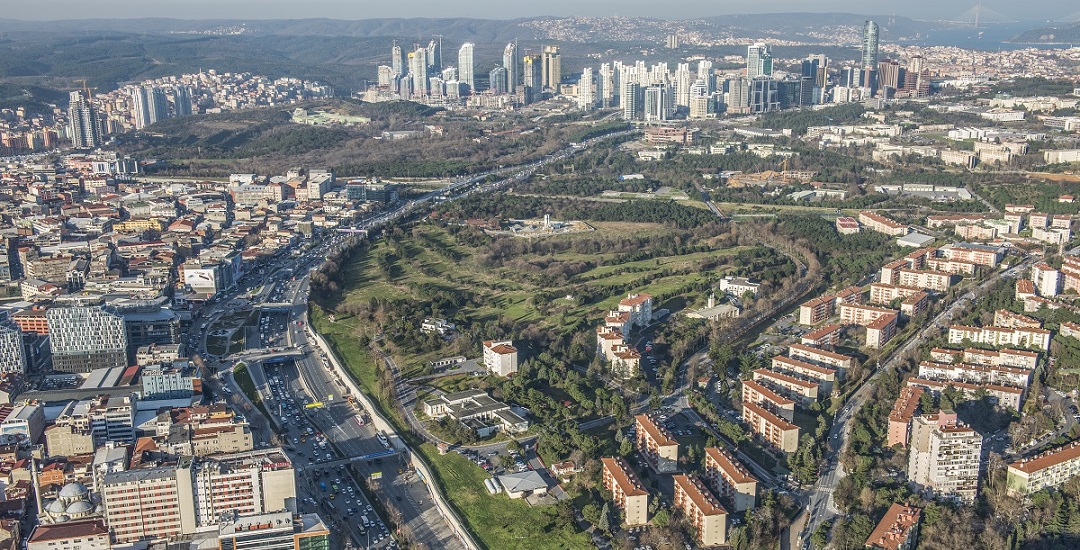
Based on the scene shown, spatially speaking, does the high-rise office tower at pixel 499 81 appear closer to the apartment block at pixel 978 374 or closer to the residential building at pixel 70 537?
the apartment block at pixel 978 374

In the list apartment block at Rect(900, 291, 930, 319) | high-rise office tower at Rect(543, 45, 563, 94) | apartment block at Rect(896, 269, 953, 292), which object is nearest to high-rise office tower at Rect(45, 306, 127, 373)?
apartment block at Rect(900, 291, 930, 319)

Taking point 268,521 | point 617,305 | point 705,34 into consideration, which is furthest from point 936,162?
point 705,34

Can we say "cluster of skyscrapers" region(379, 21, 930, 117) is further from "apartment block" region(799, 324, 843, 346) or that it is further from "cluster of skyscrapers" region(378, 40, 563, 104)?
"apartment block" region(799, 324, 843, 346)

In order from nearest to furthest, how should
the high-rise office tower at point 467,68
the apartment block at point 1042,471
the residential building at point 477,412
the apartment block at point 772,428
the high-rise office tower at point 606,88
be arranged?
the apartment block at point 1042,471 → the apartment block at point 772,428 → the residential building at point 477,412 → the high-rise office tower at point 606,88 → the high-rise office tower at point 467,68

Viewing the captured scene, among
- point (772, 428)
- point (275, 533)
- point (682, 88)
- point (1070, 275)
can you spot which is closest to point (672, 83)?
point (682, 88)

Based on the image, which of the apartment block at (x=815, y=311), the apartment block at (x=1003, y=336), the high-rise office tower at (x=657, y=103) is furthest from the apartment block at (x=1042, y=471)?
the high-rise office tower at (x=657, y=103)

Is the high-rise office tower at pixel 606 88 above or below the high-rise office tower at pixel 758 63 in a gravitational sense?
below
